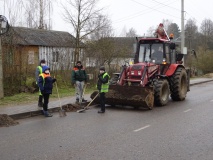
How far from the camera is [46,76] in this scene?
33.8ft

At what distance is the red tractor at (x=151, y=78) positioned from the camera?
1144 centimetres

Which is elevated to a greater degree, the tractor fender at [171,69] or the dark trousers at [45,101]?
the tractor fender at [171,69]

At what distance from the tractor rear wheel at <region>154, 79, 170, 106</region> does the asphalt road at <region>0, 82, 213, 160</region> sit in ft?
3.56

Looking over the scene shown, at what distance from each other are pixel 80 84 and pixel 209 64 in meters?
30.8

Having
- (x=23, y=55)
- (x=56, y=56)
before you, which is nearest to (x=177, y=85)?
(x=23, y=55)

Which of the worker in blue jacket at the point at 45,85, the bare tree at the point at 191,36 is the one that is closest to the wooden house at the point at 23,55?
the worker in blue jacket at the point at 45,85

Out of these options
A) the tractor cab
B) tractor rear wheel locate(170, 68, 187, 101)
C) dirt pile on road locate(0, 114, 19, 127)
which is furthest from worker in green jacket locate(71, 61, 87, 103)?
tractor rear wheel locate(170, 68, 187, 101)

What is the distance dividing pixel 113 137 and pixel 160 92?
5.07m

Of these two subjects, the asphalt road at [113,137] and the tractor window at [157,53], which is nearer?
the asphalt road at [113,137]

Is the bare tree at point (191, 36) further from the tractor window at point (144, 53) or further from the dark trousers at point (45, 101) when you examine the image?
the dark trousers at point (45, 101)

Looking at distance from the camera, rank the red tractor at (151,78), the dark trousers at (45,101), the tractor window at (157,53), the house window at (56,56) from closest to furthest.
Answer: the dark trousers at (45,101)
the red tractor at (151,78)
the tractor window at (157,53)
the house window at (56,56)

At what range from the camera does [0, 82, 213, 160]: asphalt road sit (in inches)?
237

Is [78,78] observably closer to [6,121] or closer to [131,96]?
[131,96]

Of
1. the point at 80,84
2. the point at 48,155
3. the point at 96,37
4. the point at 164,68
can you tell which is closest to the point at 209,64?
the point at 96,37
